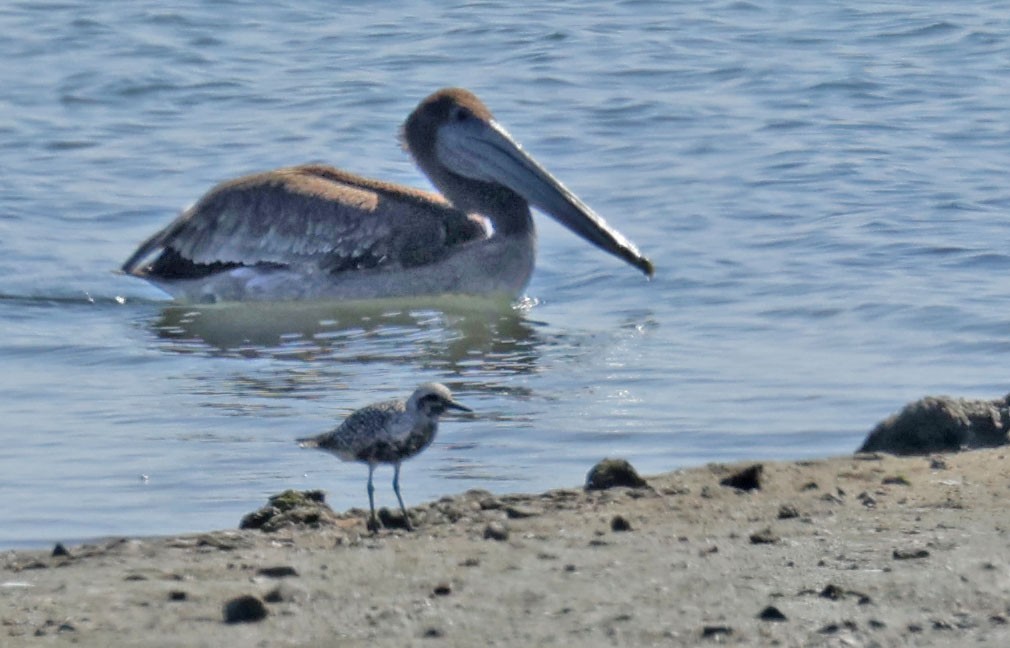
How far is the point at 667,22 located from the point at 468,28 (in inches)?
66.9

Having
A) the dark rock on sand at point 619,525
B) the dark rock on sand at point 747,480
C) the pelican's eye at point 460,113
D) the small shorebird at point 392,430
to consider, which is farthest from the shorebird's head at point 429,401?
the pelican's eye at point 460,113

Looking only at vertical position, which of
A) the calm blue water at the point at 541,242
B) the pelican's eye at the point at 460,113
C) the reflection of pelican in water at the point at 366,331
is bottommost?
the reflection of pelican in water at the point at 366,331

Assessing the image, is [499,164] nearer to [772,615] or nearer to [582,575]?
[582,575]

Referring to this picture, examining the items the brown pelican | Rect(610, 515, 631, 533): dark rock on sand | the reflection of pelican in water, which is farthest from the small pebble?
the brown pelican

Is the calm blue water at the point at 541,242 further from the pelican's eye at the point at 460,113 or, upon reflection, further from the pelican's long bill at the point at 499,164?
the pelican's eye at the point at 460,113

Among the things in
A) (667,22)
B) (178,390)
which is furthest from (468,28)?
(178,390)

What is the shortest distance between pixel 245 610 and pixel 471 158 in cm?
709

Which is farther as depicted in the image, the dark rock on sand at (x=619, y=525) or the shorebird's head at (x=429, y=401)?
the shorebird's head at (x=429, y=401)

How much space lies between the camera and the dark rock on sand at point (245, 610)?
4.23 metres

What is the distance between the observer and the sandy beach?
4.15 metres

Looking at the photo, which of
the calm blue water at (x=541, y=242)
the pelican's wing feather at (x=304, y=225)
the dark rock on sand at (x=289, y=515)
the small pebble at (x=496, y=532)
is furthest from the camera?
the pelican's wing feather at (x=304, y=225)

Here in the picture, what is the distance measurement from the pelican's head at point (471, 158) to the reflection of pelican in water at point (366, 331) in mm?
811

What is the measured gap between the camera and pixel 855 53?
50.5 ft

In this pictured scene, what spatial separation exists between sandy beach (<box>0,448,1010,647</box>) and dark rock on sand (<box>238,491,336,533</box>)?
3 cm
